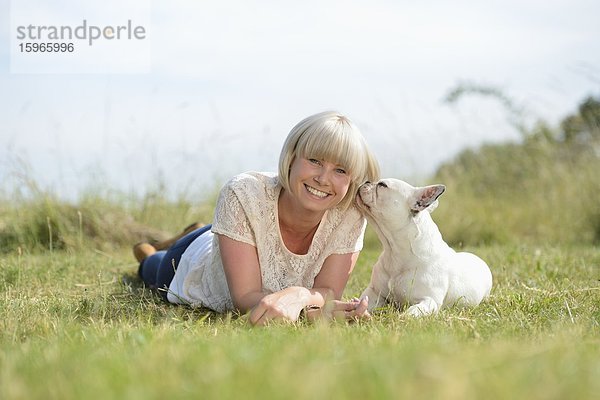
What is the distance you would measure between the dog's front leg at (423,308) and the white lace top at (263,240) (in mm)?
534

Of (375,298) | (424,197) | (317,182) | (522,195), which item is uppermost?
(317,182)

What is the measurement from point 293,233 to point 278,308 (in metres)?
0.86

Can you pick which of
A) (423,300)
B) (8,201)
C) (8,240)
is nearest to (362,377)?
(423,300)

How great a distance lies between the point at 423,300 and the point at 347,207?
693 mm

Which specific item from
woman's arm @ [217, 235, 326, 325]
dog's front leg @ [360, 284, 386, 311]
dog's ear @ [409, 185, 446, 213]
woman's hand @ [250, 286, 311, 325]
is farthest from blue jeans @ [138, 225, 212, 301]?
dog's ear @ [409, 185, 446, 213]

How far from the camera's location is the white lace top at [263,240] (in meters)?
4.32

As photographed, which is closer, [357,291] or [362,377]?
[362,377]

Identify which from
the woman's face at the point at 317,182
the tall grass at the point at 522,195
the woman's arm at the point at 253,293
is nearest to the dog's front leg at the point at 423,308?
the woman's arm at the point at 253,293

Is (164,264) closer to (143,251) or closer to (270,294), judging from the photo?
(143,251)

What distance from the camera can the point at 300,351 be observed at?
103 inches

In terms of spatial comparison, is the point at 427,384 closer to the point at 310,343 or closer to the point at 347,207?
the point at 310,343

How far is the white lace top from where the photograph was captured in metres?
4.32

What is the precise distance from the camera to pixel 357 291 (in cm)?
546

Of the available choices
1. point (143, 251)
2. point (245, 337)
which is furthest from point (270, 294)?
point (143, 251)
